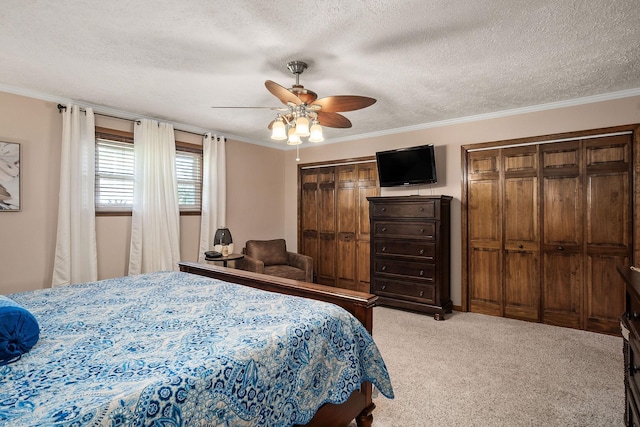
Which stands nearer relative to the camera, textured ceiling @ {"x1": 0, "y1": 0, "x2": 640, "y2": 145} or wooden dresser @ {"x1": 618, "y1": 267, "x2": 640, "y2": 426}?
wooden dresser @ {"x1": 618, "y1": 267, "x2": 640, "y2": 426}

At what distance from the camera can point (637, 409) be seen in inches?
57.9

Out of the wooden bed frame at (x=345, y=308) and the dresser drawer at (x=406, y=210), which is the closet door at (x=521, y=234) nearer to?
the dresser drawer at (x=406, y=210)

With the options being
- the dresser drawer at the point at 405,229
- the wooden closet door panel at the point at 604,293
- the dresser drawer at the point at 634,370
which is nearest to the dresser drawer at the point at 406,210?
the dresser drawer at the point at 405,229

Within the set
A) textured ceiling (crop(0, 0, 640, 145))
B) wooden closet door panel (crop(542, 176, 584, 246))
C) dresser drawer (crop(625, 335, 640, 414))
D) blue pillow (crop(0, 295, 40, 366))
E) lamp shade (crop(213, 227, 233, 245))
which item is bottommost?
dresser drawer (crop(625, 335, 640, 414))

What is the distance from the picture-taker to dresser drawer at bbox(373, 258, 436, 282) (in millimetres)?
4188

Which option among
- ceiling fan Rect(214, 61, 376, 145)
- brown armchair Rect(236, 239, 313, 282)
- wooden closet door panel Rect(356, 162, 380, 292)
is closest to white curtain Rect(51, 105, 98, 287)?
brown armchair Rect(236, 239, 313, 282)

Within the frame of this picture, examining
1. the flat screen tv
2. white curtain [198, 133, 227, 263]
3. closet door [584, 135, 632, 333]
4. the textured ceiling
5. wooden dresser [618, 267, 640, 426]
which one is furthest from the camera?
white curtain [198, 133, 227, 263]

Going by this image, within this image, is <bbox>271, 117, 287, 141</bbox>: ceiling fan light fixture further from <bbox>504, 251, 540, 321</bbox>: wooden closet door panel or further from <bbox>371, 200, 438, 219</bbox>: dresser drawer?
<bbox>504, 251, 540, 321</bbox>: wooden closet door panel

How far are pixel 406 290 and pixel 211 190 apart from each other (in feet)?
10.1

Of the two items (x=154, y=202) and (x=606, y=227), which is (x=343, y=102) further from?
(x=606, y=227)

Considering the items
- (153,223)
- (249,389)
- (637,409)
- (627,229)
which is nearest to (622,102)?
(627,229)

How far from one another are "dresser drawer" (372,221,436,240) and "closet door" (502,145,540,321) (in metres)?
0.94

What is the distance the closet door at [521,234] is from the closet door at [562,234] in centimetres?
9

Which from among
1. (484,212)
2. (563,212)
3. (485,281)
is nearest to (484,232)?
(484,212)
